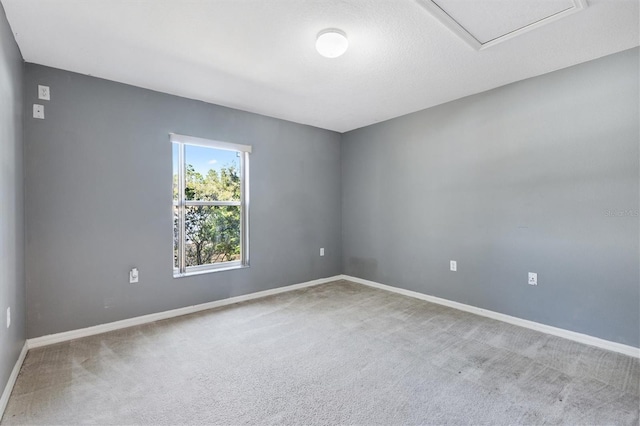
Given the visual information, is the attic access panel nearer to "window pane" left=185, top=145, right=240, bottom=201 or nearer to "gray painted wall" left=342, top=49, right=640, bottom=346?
"gray painted wall" left=342, top=49, right=640, bottom=346

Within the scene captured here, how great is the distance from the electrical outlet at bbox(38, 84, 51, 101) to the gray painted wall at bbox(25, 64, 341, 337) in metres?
0.03

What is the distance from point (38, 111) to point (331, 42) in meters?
2.59

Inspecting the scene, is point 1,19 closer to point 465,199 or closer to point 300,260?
point 300,260

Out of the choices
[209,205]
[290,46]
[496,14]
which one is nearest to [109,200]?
[209,205]

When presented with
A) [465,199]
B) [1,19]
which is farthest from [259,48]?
[465,199]

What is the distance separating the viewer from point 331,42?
211 cm

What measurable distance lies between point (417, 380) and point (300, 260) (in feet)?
8.53

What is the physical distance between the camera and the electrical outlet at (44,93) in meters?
2.54

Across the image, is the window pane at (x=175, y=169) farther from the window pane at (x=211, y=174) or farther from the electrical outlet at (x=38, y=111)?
the electrical outlet at (x=38, y=111)

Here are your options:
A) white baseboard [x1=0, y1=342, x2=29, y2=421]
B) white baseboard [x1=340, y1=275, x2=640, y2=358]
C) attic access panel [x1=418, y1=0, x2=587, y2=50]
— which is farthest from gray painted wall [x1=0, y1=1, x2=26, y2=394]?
white baseboard [x1=340, y1=275, x2=640, y2=358]

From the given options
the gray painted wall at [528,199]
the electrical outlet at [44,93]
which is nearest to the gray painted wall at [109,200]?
the electrical outlet at [44,93]

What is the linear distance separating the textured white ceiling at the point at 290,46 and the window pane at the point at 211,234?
135cm

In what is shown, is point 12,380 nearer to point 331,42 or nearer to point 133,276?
point 133,276

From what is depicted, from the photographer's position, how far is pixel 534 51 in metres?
2.39
